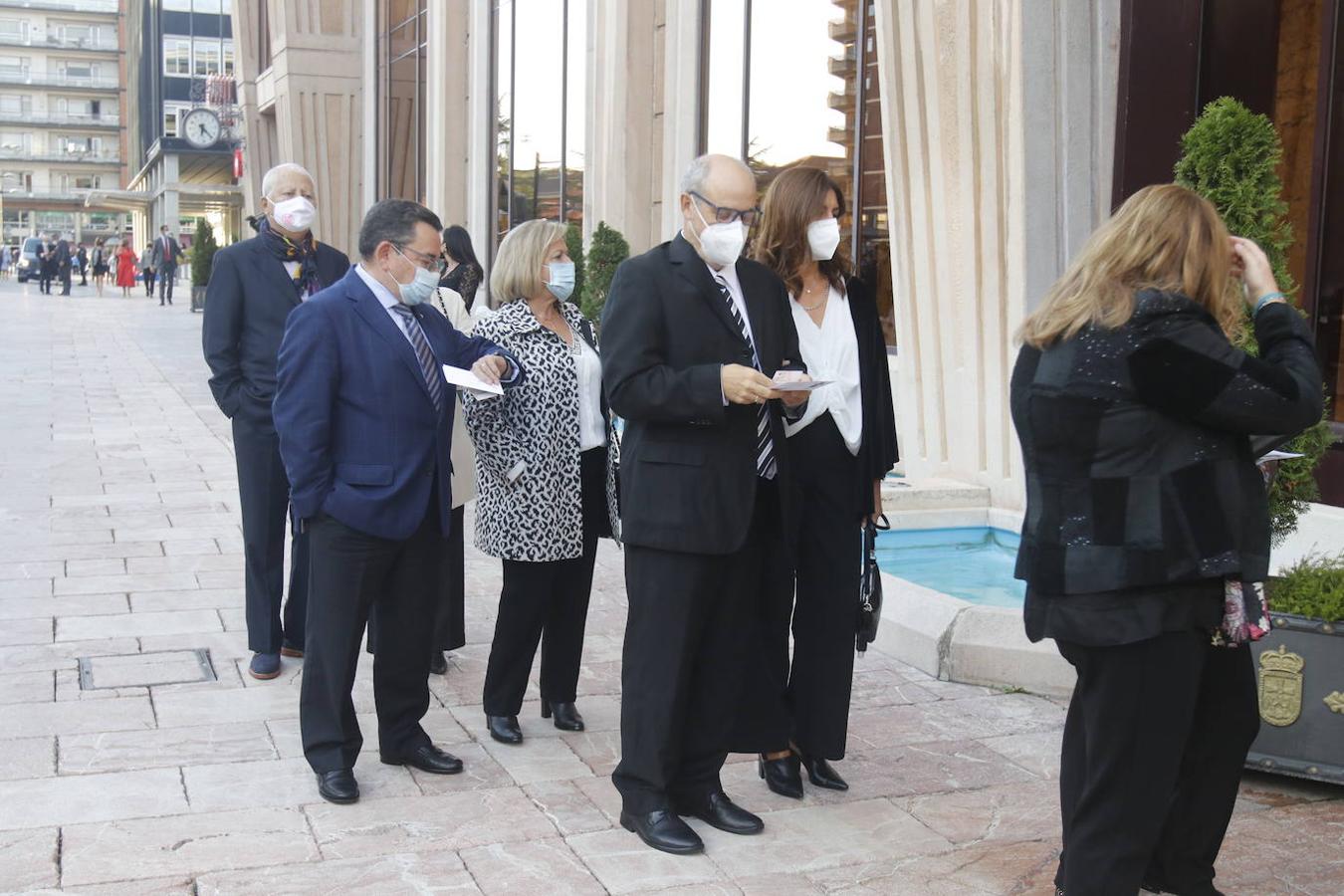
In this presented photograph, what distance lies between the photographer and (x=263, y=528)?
6215 millimetres

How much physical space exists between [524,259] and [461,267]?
1.81 meters

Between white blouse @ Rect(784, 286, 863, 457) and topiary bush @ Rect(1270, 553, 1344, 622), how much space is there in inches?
61.2

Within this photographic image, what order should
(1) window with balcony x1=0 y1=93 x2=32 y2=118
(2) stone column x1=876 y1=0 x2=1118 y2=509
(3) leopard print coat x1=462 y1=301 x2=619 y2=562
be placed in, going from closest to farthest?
(3) leopard print coat x1=462 y1=301 x2=619 y2=562 → (2) stone column x1=876 y1=0 x2=1118 y2=509 → (1) window with balcony x1=0 y1=93 x2=32 y2=118

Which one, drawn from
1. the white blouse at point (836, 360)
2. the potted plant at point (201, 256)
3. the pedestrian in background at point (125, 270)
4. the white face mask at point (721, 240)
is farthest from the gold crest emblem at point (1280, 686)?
the pedestrian in background at point (125, 270)

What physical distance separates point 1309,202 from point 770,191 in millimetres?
4699

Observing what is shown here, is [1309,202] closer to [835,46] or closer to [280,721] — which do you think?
[835,46]

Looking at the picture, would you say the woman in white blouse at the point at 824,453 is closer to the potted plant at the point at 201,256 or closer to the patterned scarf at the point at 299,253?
the patterned scarf at the point at 299,253

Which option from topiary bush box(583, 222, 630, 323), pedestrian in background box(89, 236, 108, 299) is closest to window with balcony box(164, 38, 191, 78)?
pedestrian in background box(89, 236, 108, 299)

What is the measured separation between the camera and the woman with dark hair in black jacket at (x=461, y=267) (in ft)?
22.7

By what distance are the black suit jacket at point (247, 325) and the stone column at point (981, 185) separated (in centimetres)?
475

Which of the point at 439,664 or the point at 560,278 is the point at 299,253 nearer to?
the point at 560,278

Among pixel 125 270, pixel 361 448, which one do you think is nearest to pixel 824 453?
pixel 361 448

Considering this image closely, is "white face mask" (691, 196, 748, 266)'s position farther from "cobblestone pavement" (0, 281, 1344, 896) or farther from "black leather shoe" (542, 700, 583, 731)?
"black leather shoe" (542, 700, 583, 731)

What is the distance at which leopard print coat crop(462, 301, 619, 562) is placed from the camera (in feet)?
17.2
